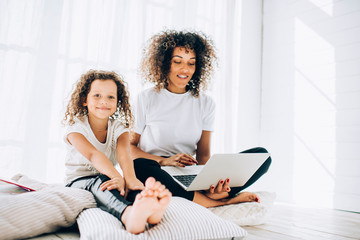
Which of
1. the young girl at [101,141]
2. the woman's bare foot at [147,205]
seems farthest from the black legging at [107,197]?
the woman's bare foot at [147,205]

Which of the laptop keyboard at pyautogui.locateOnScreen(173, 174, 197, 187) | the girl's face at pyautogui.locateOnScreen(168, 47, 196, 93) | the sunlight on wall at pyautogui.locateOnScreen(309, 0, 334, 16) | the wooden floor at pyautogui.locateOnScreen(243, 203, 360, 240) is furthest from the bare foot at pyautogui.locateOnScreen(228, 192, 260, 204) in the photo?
the sunlight on wall at pyautogui.locateOnScreen(309, 0, 334, 16)

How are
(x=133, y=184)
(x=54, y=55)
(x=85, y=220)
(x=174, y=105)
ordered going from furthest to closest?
(x=54, y=55) → (x=174, y=105) → (x=133, y=184) → (x=85, y=220)

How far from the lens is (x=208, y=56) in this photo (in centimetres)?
205

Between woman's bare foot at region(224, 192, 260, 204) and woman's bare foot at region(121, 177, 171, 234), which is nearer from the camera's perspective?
woman's bare foot at region(121, 177, 171, 234)

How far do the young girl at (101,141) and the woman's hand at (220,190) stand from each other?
1.17ft

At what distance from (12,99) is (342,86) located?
2.45 meters

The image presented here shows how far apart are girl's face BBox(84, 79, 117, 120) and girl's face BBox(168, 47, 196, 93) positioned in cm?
43

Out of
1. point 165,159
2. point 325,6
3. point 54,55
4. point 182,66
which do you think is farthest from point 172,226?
point 325,6

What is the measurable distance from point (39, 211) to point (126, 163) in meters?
0.43

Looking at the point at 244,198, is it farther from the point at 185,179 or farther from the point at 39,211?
the point at 39,211

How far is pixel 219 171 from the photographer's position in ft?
4.31

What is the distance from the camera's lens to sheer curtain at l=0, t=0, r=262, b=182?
6.07ft

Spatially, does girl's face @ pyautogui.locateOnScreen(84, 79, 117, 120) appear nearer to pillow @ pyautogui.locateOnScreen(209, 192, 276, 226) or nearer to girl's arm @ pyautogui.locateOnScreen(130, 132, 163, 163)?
girl's arm @ pyautogui.locateOnScreen(130, 132, 163, 163)

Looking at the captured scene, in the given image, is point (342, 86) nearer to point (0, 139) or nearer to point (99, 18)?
point (99, 18)
